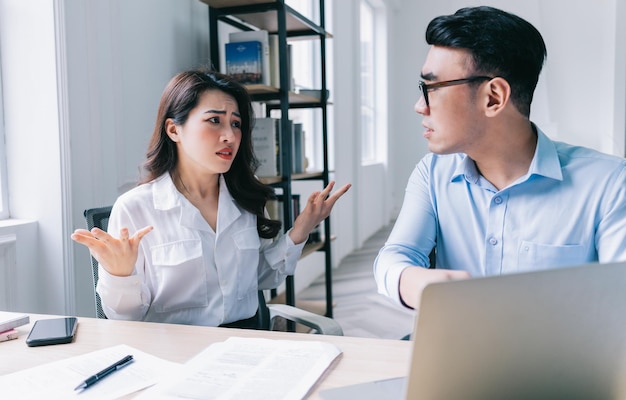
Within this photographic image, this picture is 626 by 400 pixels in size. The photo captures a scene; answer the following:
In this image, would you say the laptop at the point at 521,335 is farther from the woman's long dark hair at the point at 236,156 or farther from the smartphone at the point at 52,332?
the woman's long dark hair at the point at 236,156

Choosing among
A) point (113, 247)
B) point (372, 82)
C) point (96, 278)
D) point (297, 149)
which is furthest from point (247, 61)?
point (372, 82)

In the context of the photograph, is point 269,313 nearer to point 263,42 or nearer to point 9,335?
point 9,335

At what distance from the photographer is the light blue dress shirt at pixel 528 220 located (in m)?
1.29

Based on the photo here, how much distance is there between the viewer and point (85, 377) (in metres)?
0.95

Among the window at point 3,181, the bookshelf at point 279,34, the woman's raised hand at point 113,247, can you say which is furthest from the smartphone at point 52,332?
the bookshelf at point 279,34

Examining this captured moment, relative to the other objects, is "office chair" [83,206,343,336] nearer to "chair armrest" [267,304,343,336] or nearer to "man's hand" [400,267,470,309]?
"chair armrest" [267,304,343,336]

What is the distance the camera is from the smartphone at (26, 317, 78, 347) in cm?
112

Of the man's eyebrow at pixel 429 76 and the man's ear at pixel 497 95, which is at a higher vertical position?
the man's eyebrow at pixel 429 76

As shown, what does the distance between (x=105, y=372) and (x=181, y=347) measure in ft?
0.57

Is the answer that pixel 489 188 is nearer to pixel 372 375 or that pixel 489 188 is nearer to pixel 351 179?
pixel 372 375

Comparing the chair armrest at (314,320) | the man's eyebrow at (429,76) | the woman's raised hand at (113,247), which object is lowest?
the chair armrest at (314,320)

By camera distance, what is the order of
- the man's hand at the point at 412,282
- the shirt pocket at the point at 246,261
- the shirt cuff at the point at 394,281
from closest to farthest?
the man's hand at the point at 412,282
the shirt cuff at the point at 394,281
the shirt pocket at the point at 246,261

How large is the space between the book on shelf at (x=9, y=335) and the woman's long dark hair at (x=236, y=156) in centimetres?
61

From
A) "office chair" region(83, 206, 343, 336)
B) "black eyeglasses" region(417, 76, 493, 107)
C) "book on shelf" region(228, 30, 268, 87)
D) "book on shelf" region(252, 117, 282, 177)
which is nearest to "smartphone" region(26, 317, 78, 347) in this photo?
"office chair" region(83, 206, 343, 336)
